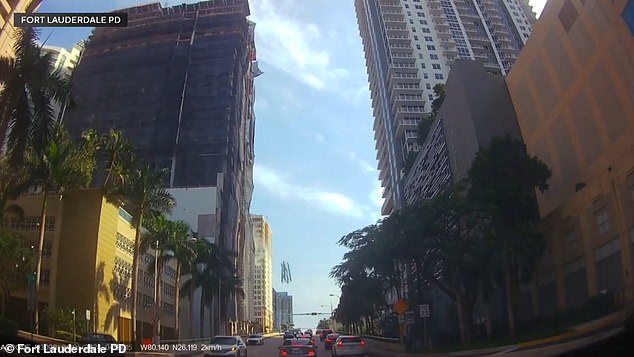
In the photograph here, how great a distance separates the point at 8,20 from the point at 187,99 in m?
67.1

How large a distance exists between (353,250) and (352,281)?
963 centimetres

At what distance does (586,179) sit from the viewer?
1457 inches

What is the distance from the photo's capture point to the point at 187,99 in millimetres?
79812

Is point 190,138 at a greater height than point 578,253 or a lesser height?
greater

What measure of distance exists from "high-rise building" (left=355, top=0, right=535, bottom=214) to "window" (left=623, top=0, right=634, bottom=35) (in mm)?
82606

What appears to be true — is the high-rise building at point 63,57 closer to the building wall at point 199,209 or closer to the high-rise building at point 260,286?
the building wall at point 199,209

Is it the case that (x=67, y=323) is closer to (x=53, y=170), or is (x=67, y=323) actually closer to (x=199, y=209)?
(x=53, y=170)

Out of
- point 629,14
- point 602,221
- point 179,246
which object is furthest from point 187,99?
point 602,221

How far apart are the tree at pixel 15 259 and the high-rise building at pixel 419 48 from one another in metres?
89.6

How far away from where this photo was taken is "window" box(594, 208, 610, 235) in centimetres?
2349

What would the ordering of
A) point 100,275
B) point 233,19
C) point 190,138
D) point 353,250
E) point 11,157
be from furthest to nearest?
point 233,19, point 190,138, point 353,250, point 100,275, point 11,157

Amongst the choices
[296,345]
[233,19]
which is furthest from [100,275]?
[233,19]

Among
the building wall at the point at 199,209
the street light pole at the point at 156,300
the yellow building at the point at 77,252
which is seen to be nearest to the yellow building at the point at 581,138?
the yellow building at the point at 77,252

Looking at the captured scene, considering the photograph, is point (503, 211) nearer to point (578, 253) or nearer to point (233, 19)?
point (578, 253)
